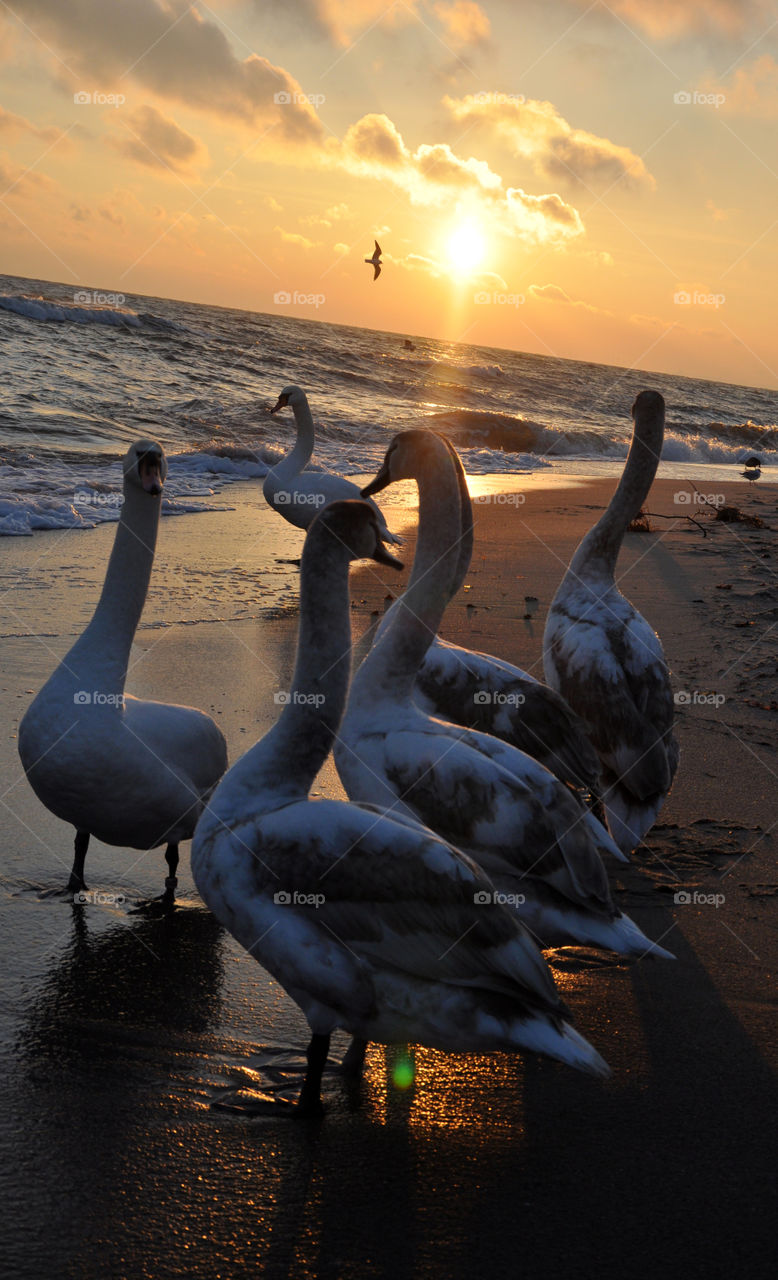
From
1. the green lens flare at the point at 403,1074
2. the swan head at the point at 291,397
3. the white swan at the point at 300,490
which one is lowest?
the green lens flare at the point at 403,1074

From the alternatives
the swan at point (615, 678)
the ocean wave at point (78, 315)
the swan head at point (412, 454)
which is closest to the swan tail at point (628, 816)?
the swan at point (615, 678)

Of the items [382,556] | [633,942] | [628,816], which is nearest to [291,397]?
[628,816]

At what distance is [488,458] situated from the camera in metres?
26.5

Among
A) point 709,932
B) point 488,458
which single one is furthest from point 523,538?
point 488,458

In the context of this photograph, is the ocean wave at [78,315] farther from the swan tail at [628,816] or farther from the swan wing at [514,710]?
the swan tail at [628,816]

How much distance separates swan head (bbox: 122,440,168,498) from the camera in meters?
4.77

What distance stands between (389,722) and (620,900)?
4.23 ft

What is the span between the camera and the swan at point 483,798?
3836mm

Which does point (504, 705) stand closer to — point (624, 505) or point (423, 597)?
point (423, 597)

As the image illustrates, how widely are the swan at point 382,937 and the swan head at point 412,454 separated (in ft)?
7.41

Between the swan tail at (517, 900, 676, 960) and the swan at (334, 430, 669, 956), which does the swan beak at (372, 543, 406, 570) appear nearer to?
the swan at (334, 430, 669, 956)

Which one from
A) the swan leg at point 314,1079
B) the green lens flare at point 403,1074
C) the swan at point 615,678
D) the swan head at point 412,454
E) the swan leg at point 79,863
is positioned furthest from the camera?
the swan at point 615,678

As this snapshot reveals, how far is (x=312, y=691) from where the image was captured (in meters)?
3.47

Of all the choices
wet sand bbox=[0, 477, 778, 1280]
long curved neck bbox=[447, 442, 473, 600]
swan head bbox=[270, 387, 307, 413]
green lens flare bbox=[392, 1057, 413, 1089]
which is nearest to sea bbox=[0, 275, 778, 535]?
swan head bbox=[270, 387, 307, 413]
